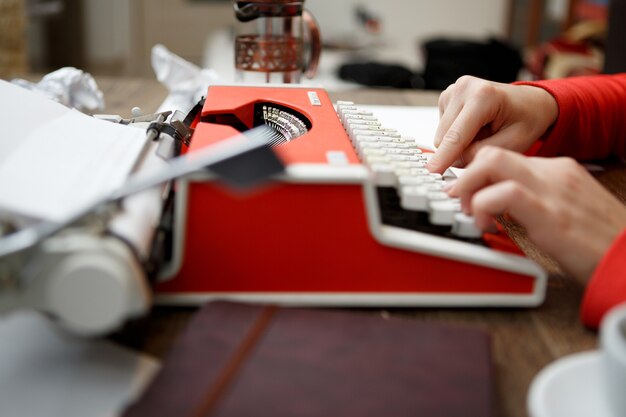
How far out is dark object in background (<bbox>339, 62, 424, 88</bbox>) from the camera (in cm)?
Result: 231

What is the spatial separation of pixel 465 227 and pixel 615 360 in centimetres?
23

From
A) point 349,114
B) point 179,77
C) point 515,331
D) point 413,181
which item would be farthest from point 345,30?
point 515,331

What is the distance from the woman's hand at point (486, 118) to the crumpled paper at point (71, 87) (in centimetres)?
56

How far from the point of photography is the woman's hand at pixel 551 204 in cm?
58

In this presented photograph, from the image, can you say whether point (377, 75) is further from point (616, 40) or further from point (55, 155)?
point (55, 155)

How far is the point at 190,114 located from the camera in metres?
0.88

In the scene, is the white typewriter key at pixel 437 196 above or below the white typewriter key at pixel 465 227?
above

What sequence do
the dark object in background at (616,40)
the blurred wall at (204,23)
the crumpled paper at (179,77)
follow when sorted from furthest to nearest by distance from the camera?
the blurred wall at (204,23), the dark object in background at (616,40), the crumpled paper at (179,77)

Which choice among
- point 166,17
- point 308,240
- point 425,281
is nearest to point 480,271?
point 425,281

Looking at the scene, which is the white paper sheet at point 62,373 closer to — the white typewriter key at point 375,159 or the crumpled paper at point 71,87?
the white typewriter key at point 375,159

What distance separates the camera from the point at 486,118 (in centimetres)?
87

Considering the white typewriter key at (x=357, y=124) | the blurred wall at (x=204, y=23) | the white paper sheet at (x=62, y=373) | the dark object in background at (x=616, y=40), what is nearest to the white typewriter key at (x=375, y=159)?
the white typewriter key at (x=357, y=124)

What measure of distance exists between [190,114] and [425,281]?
0.42m

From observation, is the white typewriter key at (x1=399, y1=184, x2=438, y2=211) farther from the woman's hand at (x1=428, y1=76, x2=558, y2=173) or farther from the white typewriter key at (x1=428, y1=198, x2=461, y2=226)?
the woman's hand at (x1=428, y1=76, x2=558, y2=173)
